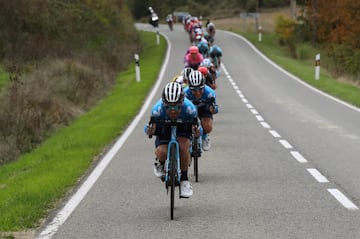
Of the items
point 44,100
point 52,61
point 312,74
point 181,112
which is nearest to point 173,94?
point 181,112

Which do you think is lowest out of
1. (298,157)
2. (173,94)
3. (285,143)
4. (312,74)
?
(312,74)

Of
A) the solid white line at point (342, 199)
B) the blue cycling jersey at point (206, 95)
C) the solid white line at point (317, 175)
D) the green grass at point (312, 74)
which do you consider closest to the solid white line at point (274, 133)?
the solid white line at point (317, 175)

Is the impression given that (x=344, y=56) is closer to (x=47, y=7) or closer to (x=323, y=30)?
(x=323, y=30)

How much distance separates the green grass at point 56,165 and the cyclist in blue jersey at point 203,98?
201 centimetres

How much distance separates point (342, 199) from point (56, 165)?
501 cm

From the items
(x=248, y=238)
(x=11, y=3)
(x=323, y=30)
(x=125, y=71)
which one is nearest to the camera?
(x=248, y=238)

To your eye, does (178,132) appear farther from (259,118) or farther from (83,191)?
(259,118)

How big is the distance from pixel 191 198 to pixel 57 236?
2.25m

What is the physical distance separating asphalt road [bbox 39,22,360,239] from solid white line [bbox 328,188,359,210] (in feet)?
0.04

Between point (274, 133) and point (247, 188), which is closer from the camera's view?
point (247, 188)

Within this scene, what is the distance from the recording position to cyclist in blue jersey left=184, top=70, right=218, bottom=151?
388 inches

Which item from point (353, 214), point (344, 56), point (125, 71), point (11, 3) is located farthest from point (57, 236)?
point (344, 56)

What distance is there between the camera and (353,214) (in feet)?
24.5

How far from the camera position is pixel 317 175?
32.3ft
